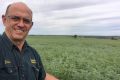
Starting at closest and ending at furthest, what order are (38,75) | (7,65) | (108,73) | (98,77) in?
(7,65)
(38,75)
(98,77)
(108,73)

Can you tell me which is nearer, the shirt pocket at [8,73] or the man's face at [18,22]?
the shirt pocket at [8,73]

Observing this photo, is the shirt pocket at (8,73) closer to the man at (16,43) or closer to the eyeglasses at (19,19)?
the man at (16,43)

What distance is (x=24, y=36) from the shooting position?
13.2 feet

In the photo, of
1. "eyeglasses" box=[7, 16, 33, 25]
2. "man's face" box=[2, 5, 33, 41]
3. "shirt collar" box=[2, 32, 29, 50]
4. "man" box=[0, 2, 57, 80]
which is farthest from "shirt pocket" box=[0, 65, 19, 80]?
"eyeglasses" box=[7, 16, 33, 25]

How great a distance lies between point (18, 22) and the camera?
13.2 feet

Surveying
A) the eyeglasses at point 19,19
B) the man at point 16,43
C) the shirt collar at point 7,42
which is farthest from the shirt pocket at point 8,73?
the eyeglasses at point 19,19

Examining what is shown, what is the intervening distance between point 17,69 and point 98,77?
26.6 feet

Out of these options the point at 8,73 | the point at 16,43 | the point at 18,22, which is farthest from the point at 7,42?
the point at 8,73

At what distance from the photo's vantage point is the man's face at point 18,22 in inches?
156

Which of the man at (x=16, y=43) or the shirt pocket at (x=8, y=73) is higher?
the man at (x=16, y=43)

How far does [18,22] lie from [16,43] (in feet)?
0.79

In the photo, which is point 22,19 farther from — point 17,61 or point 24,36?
point 17,61

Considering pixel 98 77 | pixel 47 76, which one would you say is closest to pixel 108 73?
pixel 98 77

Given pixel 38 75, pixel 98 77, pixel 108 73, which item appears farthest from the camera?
pixel 108 73
